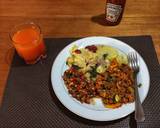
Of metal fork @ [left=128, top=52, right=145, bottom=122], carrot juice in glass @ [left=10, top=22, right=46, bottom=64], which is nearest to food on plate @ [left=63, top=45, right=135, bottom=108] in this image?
metal fork @ [left=128, top=52, right=145, bottom=122]

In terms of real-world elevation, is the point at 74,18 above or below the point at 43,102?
above

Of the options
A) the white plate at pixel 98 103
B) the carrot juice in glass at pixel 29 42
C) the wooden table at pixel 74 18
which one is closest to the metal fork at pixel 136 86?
the white plate at pixel 98 103

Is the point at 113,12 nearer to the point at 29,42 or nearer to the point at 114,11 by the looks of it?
the point at 114,11

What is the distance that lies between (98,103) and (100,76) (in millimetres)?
110

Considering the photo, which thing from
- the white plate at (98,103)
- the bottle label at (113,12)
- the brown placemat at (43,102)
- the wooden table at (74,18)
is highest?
the bottle label at (113,12)

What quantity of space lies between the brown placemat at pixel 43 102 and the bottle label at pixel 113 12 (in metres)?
0.16

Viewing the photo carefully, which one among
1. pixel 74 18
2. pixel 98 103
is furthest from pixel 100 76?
pixel 74 18

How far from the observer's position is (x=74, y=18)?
3.87 ft

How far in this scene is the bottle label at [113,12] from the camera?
1050 mm

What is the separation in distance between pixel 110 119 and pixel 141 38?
45 centimetres

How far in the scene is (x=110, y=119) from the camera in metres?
0.81

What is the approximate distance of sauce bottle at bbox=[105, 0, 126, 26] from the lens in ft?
3.40

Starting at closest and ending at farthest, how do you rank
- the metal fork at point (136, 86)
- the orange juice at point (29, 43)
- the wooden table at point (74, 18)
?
1. the metal fork at point (136, 86)
2. the orange juice at point (29, 43)
3. the wooden table at point (74, 18)

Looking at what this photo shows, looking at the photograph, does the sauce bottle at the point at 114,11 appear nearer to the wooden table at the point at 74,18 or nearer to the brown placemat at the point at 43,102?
the wooden table at the point at 74,18
